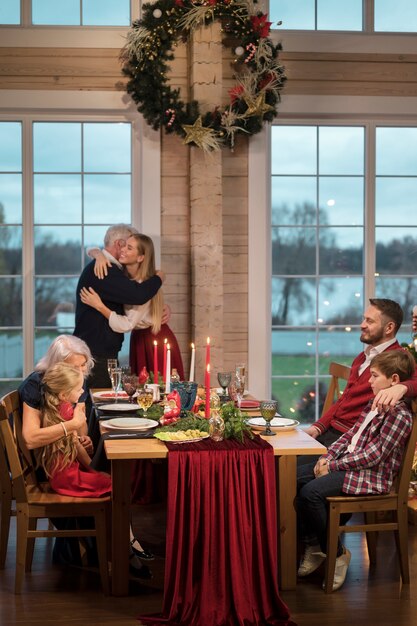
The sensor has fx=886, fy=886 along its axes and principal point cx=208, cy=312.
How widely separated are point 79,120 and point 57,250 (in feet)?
3.10

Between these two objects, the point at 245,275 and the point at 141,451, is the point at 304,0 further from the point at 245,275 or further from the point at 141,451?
the point at 141,451

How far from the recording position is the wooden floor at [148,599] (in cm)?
349

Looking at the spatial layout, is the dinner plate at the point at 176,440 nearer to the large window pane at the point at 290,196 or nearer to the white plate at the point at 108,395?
the white plate at the point at 108,395

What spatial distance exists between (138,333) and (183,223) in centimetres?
104

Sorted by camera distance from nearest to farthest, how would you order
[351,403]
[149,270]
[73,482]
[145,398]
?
1. [73,482]
2. [145,398]
3. [351,403]
4. [149,270]

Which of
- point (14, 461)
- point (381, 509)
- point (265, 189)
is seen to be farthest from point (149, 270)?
point (381, 509)

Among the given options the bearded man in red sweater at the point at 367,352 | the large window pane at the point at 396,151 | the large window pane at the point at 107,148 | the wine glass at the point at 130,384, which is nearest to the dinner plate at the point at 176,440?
the wine glass at the point at 130,384

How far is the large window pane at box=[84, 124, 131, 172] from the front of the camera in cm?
639

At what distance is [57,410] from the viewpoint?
12.5 feet

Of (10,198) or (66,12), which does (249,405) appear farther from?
(66,12)

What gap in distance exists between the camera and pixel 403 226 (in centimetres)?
666

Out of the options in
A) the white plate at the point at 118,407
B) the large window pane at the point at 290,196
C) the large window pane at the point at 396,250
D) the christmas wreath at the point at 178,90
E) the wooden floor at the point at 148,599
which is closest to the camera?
the wooden floor at the point at 148,599

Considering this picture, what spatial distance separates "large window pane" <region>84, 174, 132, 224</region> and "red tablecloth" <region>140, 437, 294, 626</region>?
3.30 metres

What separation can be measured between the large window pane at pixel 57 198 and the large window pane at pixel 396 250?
2.25 metres
